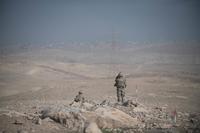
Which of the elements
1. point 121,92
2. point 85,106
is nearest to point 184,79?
point 121,92

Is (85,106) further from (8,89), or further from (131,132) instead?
(8,89)

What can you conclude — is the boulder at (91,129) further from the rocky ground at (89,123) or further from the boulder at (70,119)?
the boulder at (70,119)

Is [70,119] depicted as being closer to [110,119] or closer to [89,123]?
[89,123]

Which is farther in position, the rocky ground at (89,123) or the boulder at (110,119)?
the boulder at (110,119)

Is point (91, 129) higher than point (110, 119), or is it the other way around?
point (110, 119)

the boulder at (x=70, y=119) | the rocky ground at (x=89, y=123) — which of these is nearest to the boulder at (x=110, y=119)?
the rocky ground at (x=89, y=123)

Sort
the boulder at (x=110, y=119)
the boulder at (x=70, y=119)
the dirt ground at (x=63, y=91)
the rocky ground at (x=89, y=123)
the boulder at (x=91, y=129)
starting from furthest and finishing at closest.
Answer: the dirt ground at (x=63, y=91)
the boulder at (x=110, y=119)
the boulder at (x=70, y=119)
the rocky ground at (x=89, y=123)
the boulder at (x=91, y=129)

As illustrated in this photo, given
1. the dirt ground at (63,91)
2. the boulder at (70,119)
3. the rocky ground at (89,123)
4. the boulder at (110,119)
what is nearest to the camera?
the rocky ground at (89,123)

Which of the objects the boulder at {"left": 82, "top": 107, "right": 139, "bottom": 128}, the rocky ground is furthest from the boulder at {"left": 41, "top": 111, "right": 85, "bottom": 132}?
the boulder at {"left": 82, "top": 107, "right": 139, "bottom": 128}

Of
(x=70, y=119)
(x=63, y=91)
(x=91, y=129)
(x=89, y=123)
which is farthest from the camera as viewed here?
(x=63, y=91)

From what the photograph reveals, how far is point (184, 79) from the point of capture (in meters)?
40.9

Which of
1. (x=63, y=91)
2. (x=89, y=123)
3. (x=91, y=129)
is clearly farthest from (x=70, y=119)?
(x=63, y=91)

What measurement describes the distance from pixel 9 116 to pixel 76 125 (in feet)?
9.82

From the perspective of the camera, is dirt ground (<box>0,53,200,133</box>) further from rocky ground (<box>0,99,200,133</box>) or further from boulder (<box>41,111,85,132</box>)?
boulder (<box>41,111,85,132</box>)
